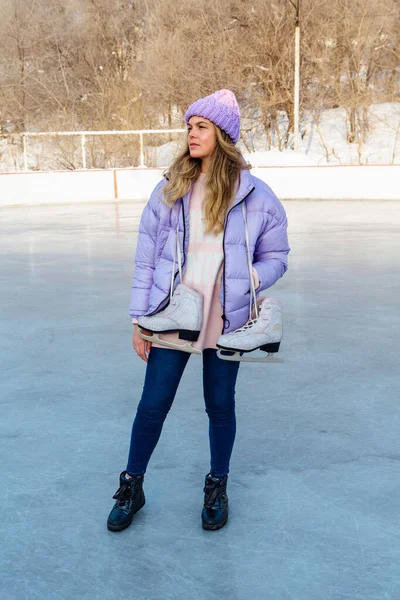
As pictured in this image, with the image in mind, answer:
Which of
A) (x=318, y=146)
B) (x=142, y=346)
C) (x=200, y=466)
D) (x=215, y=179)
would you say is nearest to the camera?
(x=215, y=179)

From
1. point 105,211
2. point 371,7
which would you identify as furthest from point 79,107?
point 105,211

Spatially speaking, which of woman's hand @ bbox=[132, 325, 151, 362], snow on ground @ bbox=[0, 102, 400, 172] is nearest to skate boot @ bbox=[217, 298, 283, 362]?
woman's hand @ bbox=[132, 325, 151, 362]

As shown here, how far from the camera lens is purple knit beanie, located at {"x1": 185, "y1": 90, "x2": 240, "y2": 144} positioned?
7.63 ft

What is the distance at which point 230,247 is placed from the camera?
2338mm

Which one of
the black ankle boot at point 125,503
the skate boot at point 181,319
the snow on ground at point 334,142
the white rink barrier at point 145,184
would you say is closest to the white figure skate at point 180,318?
the skate boot at point 181,319

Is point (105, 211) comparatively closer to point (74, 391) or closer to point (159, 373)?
point (74, 391)

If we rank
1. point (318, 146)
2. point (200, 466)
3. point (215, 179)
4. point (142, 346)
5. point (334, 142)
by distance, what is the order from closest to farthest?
point (215, 179) < point (142, 346) < point (200, 466) < point (334, 142) < point (318, 146)

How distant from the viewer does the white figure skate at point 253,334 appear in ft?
7.52

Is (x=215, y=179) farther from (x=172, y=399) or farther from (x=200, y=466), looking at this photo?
(x=200, y=466)

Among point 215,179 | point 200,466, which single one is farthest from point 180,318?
point 200,466

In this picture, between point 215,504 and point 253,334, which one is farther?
point 215,504

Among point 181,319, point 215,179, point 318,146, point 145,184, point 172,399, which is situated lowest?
point 318,146

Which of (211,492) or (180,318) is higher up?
(180,318)

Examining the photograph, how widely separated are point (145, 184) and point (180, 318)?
1749 cm
